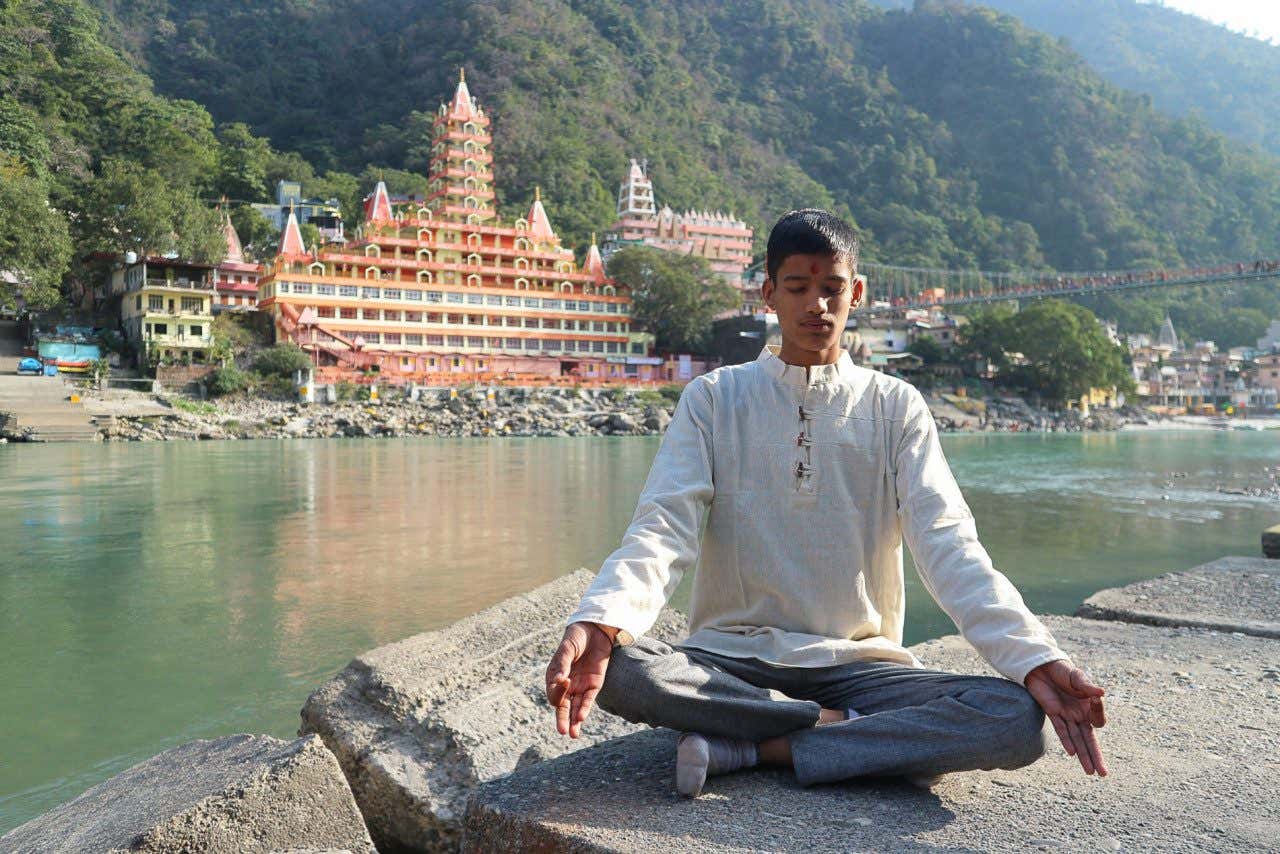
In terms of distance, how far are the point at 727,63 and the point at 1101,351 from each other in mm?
62448

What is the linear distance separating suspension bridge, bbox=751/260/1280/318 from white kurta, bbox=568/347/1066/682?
4751 centimetres

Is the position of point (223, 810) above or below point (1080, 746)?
below

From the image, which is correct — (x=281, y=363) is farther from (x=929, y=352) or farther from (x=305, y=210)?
(x=929, y=352)

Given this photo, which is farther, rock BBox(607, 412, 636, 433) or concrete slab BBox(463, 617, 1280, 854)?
rock BBox(607, 412, 636, 433)

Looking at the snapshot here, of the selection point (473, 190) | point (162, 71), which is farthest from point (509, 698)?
point (162, 71)

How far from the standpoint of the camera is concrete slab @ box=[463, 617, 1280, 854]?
1.53 m

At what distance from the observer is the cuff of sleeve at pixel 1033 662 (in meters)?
1.62

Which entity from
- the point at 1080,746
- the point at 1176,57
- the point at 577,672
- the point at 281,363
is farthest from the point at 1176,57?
the point at 577,672

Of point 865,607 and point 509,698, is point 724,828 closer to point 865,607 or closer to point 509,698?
point 865,607

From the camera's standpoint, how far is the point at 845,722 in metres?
1.74

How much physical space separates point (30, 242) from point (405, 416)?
36.3 feet

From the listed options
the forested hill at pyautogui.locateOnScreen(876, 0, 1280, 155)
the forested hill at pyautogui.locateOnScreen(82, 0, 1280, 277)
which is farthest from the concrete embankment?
the forested hill at pyautogui.locateOnScreen(876, 0, 1280, 155)

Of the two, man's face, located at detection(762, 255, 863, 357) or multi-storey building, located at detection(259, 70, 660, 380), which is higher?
multi-storey building, located at detection(259, 70, 660, 380)

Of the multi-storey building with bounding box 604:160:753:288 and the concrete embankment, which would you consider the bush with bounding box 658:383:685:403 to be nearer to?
the multi-storey building with bounding box 604:160:753:288
